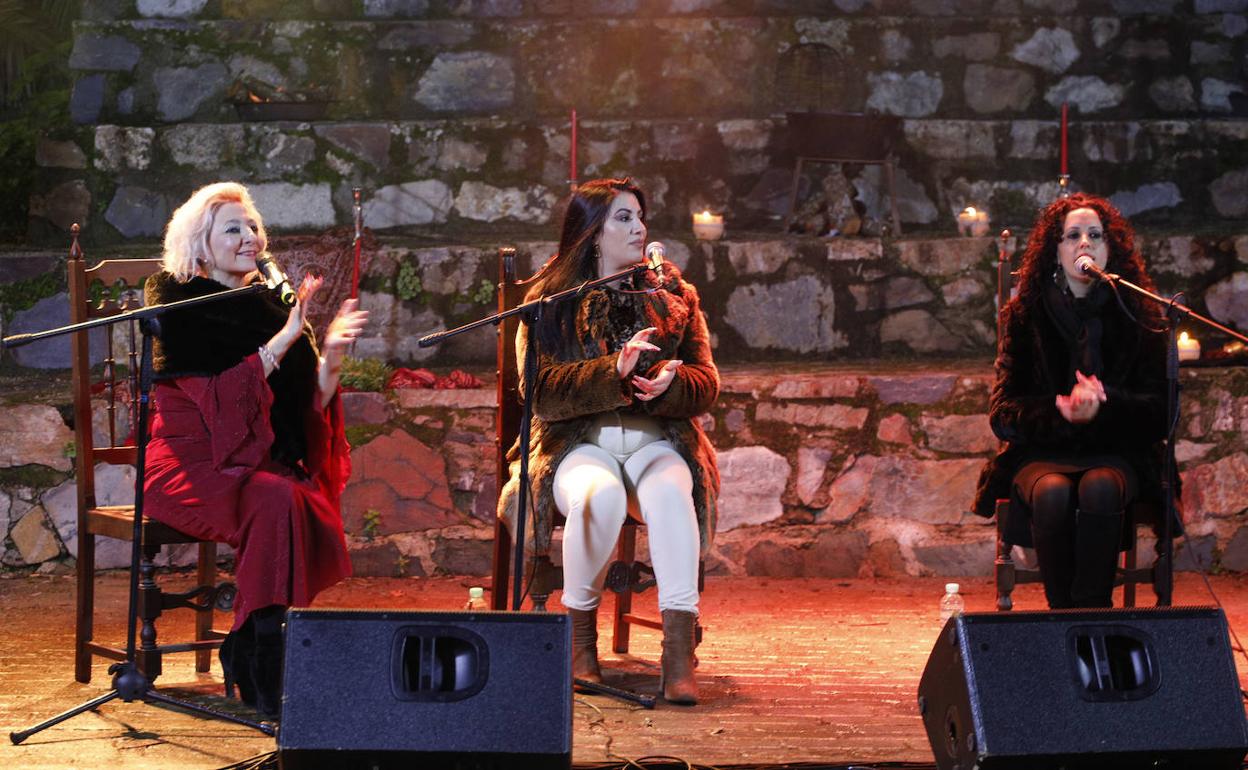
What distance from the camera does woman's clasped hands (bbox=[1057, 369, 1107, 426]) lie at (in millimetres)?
3848

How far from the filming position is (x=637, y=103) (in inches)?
253

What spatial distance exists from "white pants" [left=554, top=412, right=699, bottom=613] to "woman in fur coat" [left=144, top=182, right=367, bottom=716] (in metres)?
0.58

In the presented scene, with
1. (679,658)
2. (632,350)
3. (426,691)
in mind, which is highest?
(632,350)

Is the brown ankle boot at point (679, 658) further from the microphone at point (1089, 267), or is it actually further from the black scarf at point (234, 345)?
the microphone at point (1089, 267)

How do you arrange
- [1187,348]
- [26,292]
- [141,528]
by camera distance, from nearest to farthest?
[141,528] → [1187,348] → [26,292]

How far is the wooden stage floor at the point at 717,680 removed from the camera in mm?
3363

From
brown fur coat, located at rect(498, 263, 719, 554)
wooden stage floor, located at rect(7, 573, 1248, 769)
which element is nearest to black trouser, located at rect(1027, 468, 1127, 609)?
wooden stage floor, located at rect(7, 573, 1248, 769)

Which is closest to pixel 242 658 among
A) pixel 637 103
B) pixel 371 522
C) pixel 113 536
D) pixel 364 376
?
pixel 113 536

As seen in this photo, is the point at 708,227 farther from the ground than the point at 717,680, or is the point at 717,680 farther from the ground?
the point at 708,227

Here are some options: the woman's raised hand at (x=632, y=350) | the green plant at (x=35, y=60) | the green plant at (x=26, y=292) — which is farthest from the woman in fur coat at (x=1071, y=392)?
the green plant at (x=35, y=60)

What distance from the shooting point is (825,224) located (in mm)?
5883

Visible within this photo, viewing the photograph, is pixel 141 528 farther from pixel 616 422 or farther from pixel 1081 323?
pixel 1081 323

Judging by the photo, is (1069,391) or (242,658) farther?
(1069,391)

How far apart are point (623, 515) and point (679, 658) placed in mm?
388
